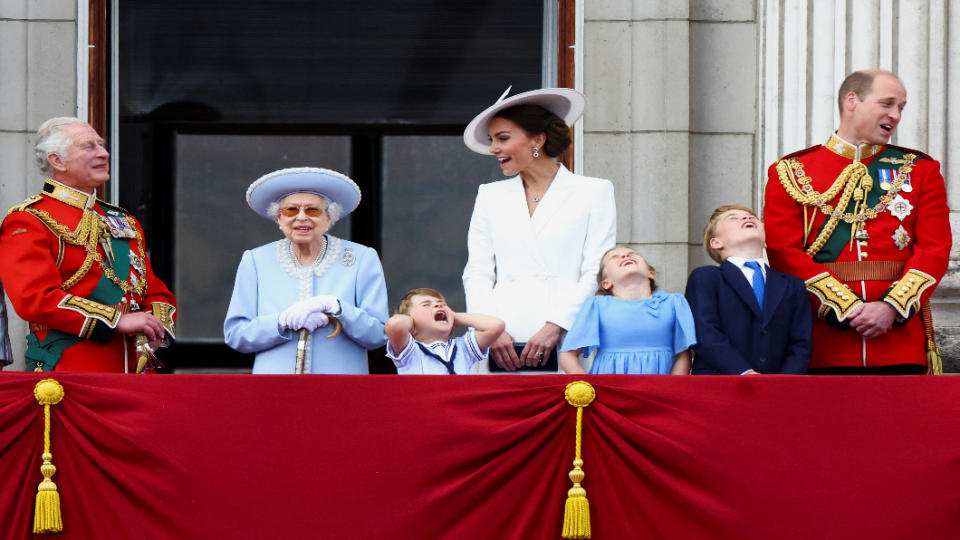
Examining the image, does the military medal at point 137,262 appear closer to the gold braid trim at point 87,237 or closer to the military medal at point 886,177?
the gold braid trim at point 87,237

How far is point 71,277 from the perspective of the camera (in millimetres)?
5547

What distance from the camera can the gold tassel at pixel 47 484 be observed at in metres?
4.73

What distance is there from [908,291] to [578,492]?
1.67 meters

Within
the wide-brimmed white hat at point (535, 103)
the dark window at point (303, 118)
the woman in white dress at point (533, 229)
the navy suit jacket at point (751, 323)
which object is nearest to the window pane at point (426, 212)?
the dark window at point (303, 118)

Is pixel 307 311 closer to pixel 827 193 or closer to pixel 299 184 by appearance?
pixel 299 184

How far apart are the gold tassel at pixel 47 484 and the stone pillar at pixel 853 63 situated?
13.8 feet

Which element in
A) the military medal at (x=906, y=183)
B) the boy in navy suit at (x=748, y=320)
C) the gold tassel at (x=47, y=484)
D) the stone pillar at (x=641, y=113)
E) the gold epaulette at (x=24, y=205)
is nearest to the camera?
the gold tassel at (x=47, y=484)

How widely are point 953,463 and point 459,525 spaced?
5.49 feet

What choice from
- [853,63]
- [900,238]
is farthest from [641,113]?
[900,238]

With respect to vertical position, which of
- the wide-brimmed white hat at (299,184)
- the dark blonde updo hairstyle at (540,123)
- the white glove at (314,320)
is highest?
the dark blonde updo hairstyle at (540,123)

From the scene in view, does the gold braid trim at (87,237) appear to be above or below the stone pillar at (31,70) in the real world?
below

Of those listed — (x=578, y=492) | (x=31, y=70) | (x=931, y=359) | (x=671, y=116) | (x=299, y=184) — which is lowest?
(x=578, y=492)

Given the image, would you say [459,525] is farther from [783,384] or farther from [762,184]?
[762,184]

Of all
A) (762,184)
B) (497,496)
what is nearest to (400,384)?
(497,496)
